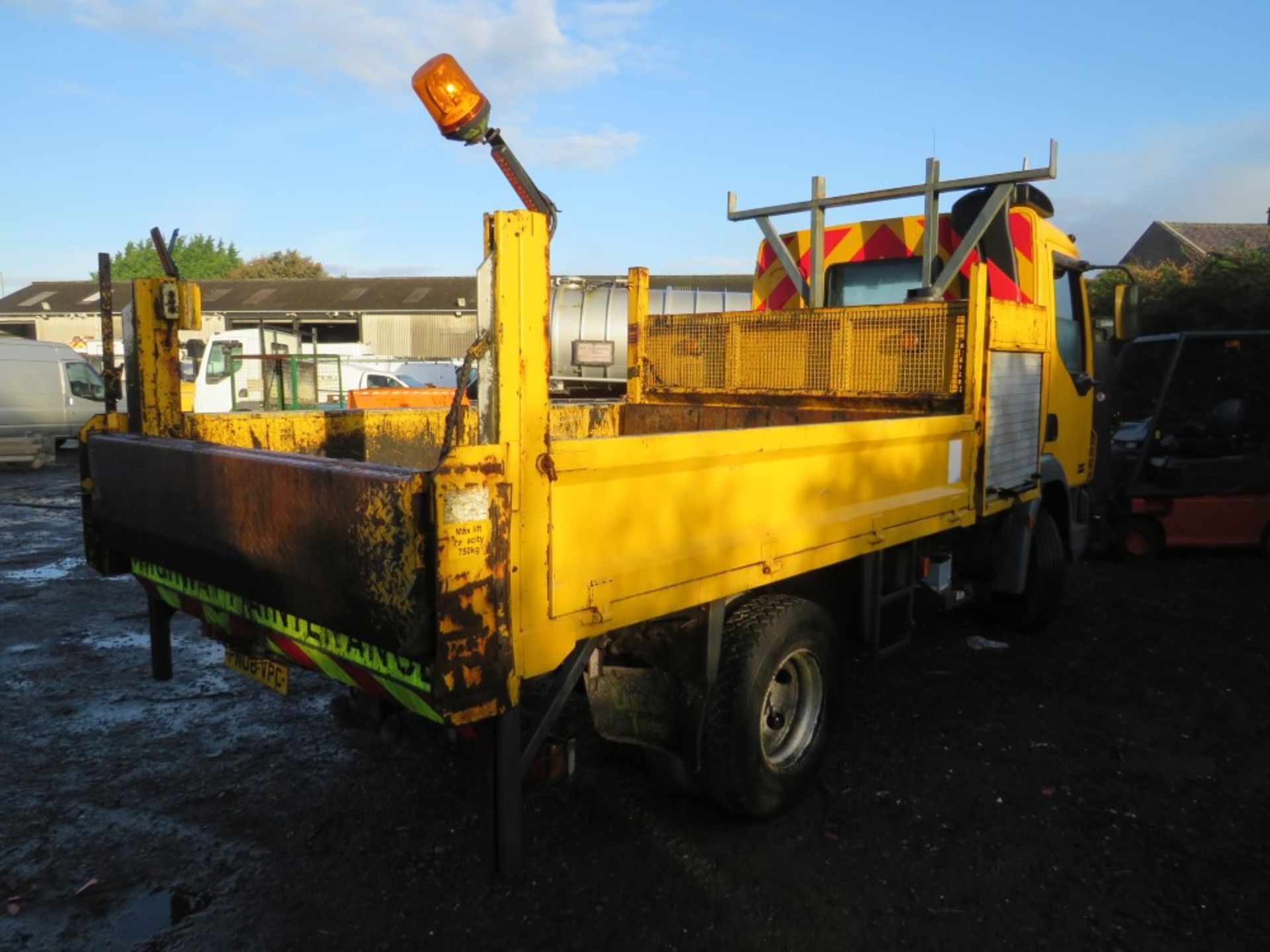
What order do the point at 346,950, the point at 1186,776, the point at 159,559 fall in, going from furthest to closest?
the point at 1186,776, the point at 159,559, the point at 346,950

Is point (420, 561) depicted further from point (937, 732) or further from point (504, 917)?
point (937, 732)

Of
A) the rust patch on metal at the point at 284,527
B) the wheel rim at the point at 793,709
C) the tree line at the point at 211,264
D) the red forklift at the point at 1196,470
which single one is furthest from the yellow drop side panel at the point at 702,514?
the tree line at the point at 211,264

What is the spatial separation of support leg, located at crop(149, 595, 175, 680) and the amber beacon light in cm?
223

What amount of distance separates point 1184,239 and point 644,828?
31.6m

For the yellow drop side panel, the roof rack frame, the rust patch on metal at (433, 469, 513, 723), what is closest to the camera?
the rust patch on metal at (433, 469, 513, 723)

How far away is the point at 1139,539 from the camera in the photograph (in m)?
7.97

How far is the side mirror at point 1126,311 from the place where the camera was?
18.8ft

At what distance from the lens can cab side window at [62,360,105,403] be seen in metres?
15.5

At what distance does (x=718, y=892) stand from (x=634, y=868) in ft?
0.98

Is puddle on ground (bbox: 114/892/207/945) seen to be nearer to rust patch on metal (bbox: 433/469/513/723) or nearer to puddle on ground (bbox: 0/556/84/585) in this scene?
rust patch on metal (bbox: 433/469/513/723)

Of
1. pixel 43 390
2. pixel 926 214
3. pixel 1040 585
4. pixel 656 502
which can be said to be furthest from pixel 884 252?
pixel 43 390

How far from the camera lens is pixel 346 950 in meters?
2.59

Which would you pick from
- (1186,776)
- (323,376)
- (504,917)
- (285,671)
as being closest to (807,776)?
(504,917)

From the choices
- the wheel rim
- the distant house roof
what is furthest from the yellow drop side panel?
→ the distant house roof
